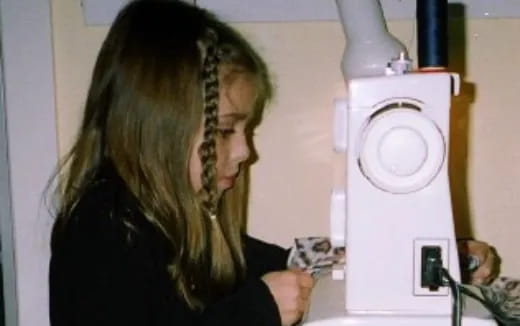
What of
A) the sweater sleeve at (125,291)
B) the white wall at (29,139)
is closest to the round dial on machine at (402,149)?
the sweater sleeve at (125,291)

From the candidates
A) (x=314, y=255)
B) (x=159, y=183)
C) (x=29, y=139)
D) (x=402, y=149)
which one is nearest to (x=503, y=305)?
(x=402, y=149)

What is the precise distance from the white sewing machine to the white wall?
1.98ft

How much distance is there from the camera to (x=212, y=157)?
0.83 meters

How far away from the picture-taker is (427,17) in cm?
64

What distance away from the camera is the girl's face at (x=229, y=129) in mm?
835

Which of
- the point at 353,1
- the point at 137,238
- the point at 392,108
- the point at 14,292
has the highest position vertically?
the point at 353,1

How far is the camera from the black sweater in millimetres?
738

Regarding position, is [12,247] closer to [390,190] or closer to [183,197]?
[183,197]

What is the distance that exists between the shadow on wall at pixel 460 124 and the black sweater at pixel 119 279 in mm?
435

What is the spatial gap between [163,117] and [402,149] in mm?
348

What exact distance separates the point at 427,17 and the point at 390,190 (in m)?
0.18

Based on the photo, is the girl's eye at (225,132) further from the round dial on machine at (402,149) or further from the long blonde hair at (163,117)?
the round dial on machine at (402,149)

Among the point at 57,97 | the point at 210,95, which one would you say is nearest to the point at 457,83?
the point at 210,95

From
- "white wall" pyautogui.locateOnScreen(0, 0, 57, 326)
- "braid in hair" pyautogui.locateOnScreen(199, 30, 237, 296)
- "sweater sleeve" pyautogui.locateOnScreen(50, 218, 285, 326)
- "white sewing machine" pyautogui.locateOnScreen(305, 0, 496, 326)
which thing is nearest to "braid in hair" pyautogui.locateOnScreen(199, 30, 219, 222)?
"braid in hair" pyautogui.locateOnScreen(199, 30, 237, 296)
